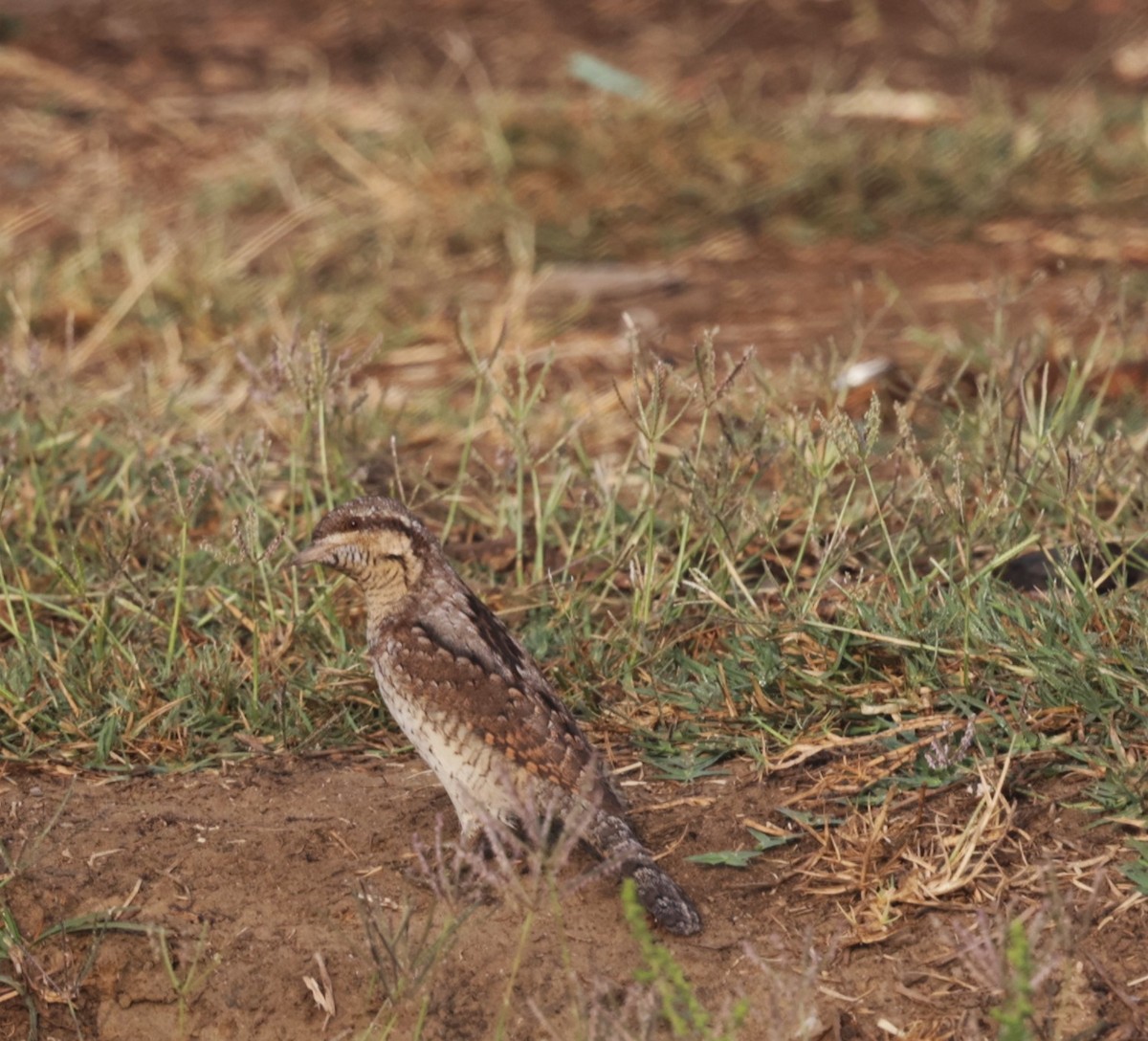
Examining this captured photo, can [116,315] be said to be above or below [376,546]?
below

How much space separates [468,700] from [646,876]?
2.18ft

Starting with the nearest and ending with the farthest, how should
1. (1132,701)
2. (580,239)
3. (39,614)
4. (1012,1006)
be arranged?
1. (1012,1006)
2. (1132,701)
3. (39,614)
4. (580,239)

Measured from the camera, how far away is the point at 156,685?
5.64m

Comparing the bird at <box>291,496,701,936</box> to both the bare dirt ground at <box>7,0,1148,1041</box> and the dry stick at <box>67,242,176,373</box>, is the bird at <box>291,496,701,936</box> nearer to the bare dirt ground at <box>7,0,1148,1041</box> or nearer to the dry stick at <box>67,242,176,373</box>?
the bare dirt ground at <box>7,0,1148,1041</box>

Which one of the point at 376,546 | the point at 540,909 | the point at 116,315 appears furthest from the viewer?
the point at 116,315

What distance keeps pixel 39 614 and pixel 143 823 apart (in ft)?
4.16

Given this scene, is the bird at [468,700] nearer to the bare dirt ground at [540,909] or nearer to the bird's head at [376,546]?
the bird's head at [376,546]

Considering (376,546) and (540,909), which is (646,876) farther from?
(376,546)

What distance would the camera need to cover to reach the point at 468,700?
4.93 metres

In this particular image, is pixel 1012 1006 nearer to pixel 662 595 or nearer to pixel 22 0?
pixel 662 595

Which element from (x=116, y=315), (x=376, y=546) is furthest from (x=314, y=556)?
(x=116, y=315)

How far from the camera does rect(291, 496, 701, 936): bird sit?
4727 mm

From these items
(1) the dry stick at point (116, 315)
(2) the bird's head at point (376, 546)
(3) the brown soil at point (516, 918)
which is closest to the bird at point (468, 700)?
(2) the bird's head at point (376, 546)

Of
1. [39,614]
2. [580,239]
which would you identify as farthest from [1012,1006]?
[580,239]
